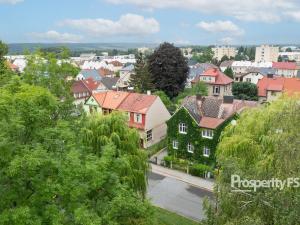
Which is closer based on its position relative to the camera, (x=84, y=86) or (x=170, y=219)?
(x=170, y=219)

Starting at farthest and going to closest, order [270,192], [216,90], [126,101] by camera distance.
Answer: [216,90] < [126,101] < [270,192]

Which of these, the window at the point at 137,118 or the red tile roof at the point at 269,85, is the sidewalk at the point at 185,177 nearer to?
the window at the point at 137,118

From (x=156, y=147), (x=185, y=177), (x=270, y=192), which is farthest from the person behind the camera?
(x=156, y=147)

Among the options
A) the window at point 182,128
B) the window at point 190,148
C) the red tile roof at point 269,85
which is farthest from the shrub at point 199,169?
the red tile roof at point 269,85

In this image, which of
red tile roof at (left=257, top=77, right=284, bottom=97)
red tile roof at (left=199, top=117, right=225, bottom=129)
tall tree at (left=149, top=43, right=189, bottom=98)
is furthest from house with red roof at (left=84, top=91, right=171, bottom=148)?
red tile roof at (left=257, top=77, right=284, bottom=97)

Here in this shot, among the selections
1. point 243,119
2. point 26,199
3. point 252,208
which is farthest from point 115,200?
point 243,119

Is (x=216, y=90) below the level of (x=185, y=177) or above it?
above

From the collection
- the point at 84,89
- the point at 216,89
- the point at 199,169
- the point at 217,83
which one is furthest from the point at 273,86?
the point at 84,89

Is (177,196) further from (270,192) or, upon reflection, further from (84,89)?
(84,89)
